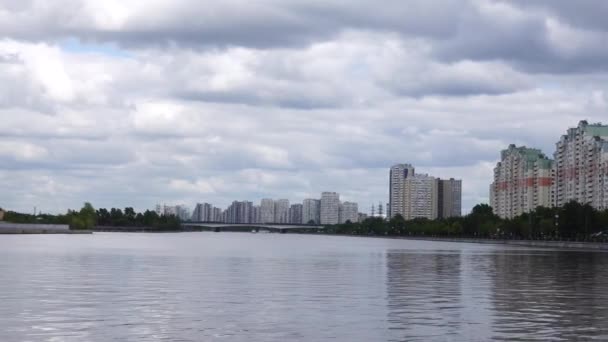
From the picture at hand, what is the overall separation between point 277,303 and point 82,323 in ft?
29.8

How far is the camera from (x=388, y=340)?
88.6 ft

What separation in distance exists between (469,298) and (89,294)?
14.1m

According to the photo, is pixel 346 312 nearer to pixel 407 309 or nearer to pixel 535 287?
pixel 407 309

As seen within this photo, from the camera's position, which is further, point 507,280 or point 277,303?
point 507,280

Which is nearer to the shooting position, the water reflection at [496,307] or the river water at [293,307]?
the river water at [293,307]

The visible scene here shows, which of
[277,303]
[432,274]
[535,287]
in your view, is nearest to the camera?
[277,303]

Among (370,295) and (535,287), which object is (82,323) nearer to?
(370,295)

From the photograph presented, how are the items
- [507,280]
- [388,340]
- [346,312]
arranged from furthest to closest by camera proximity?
1. [507,280]
2. [346,312]
3. [388,340]

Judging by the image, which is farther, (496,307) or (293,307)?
(496,307)

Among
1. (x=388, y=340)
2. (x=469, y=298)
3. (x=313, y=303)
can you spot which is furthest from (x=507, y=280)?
(x=388, y=340)

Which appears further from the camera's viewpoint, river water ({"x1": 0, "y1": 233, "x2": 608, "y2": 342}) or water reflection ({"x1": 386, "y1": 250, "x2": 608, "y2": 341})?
water reflection ({"x1": 386, "y1": 250, "x2": 608, "y2": 341})

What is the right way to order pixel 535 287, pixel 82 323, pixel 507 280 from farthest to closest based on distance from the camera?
pixel 507 280 < pixel 535 287 < pixel 82 323

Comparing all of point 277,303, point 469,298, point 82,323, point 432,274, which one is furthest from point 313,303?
point 432,274

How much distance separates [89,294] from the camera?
40.6 m
